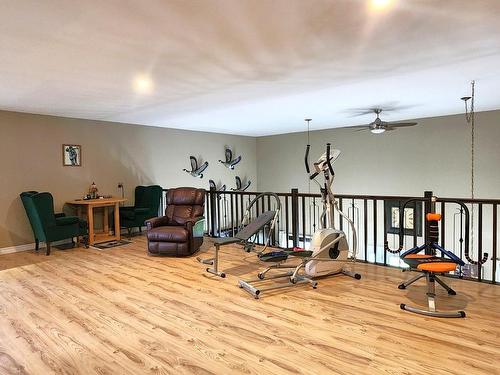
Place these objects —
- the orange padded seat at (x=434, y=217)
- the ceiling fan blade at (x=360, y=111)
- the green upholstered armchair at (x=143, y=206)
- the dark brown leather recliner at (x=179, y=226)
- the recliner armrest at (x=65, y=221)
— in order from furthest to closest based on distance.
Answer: the green upholstered armchair at (x=143, y=206) → the ceiling fan blade at (x=360, y=111) → the recliner armrest at (x=65, y=221) → the dark brown leather recliner at (x=179, y=226) → the orange padded seat at (x=434, y=217)

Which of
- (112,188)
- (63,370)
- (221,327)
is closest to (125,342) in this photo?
(63,370)

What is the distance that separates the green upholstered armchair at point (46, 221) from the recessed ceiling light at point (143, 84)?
236 centimetres

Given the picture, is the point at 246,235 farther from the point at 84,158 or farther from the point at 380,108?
the point at 84,158

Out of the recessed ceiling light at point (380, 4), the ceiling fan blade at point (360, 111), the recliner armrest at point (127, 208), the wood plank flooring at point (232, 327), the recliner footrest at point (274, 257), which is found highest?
the ceiling fan blade at point (360, 111)

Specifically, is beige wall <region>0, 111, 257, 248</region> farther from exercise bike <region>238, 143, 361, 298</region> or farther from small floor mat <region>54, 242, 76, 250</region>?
exercise bike <region>238, 143, 361, 298</region>

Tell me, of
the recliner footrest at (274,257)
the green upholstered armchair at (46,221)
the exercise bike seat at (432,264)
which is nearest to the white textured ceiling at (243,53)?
the green upholstered armchair at (46,221)

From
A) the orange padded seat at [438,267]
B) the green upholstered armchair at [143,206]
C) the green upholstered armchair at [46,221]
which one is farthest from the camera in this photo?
the green upholstered armchair at [143,206]

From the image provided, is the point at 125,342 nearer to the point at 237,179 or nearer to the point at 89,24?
the point at 89,24

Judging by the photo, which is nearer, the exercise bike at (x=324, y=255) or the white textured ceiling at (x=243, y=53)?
the white textured ceiling at (x=243, y=53)

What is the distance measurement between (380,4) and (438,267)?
2.13 m

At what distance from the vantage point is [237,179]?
9.79 meters

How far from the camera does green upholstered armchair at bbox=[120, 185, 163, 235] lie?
6652 millimetres

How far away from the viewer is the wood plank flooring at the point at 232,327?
2.17m

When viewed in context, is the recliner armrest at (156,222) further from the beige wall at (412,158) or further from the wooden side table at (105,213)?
the beige wall at (412,158)
